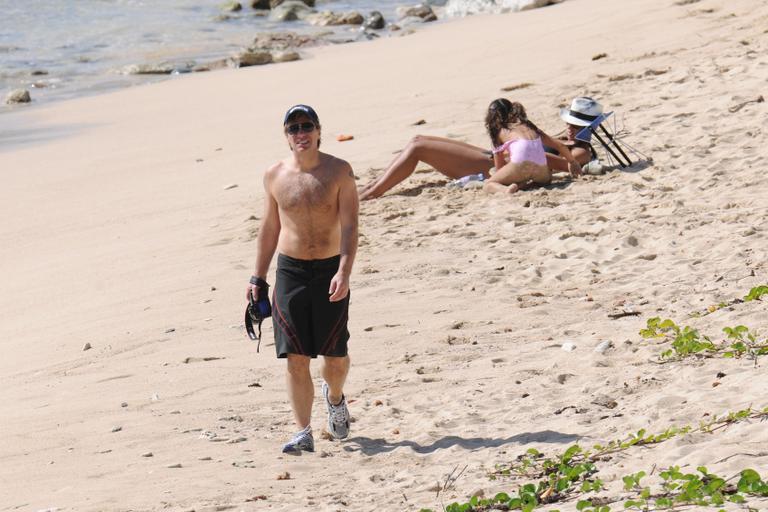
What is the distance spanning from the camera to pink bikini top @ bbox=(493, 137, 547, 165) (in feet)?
32.1

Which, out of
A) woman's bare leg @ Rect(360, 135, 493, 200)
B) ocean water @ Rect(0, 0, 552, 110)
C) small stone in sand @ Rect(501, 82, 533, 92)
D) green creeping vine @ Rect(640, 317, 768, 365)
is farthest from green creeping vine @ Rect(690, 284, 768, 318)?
ocean water @ Rect(0, 0, 552, 110)

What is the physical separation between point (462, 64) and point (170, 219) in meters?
6.73

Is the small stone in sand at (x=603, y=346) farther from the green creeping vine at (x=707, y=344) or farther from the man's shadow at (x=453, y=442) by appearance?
the man's shadow at (x=453, y=442)

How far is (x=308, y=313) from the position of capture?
549 cm

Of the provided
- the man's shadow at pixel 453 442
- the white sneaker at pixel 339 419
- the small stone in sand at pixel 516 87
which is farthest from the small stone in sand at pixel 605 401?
the small stone in sand at pixel 516 87

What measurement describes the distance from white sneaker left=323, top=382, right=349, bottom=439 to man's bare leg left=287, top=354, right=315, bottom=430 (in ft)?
0.49

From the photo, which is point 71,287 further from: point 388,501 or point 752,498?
point 752,498

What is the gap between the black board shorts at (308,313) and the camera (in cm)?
547

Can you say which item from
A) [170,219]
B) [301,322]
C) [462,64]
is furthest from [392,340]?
[462,64]

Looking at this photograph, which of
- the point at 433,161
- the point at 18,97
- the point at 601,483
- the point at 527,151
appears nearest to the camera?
the point at 601,483

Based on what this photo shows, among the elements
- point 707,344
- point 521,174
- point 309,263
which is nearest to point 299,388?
point 309,263

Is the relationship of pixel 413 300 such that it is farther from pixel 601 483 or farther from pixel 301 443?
pixel 601 483

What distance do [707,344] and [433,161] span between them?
185 inches

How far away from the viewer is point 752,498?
12.5 ft
